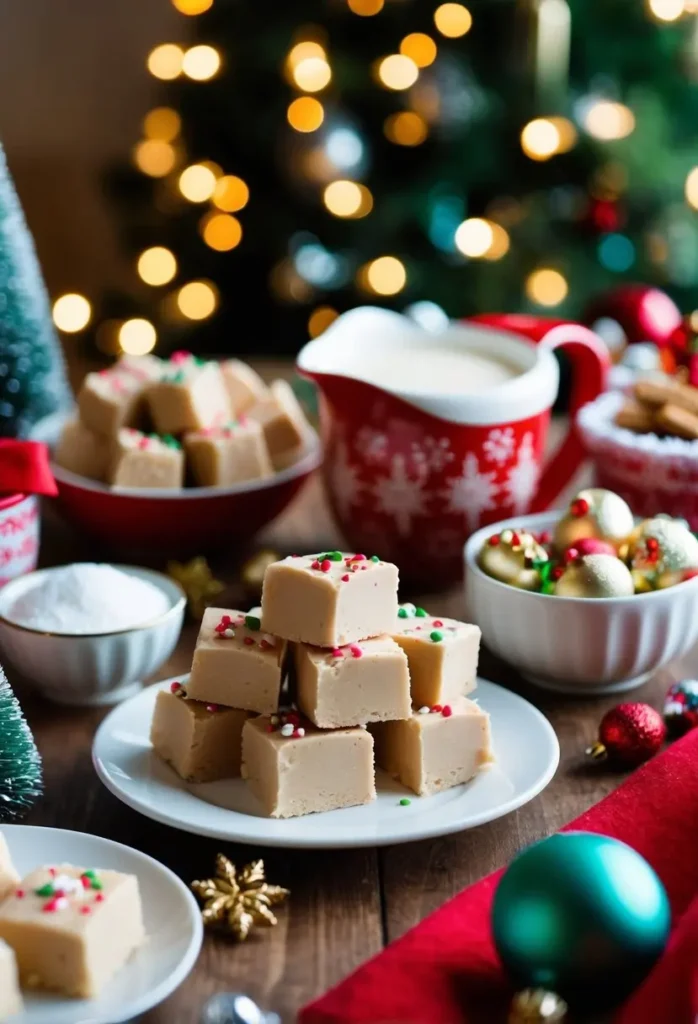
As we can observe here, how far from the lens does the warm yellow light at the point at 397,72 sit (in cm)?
274

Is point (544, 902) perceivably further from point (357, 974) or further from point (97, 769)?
point (97, 769)

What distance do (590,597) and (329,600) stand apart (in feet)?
1.02

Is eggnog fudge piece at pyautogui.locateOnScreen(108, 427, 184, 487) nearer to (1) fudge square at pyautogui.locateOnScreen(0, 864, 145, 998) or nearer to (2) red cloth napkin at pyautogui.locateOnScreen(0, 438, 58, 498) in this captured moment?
(2) red cloth napkin at pyautogui.locateOnScreen(0, 438, 58, 498)

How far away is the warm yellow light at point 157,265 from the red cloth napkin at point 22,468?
74.4 inches

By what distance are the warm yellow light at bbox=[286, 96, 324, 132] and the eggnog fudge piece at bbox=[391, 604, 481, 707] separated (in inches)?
76.6

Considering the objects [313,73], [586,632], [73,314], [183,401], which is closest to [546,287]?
A: [313,73]

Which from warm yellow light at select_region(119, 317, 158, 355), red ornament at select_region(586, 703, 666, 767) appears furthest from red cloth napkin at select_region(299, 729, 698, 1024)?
warm yellow light at select_region(119, 317, 158, 355)

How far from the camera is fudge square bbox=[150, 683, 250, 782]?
1018 mm

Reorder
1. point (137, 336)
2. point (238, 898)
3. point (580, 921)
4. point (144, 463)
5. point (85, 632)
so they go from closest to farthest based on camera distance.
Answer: point (580, 921), point (238, 898), point (85, 632), point (144, 463), point (137, 336)

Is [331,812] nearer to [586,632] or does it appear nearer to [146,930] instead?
[146,930]

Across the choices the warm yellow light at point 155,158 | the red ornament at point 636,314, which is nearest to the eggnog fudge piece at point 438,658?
the red ornament at point 636,314

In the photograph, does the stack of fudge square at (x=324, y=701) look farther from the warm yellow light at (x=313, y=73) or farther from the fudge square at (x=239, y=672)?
the warm yellow light at (x=313, y=73)

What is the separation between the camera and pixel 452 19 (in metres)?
2.72

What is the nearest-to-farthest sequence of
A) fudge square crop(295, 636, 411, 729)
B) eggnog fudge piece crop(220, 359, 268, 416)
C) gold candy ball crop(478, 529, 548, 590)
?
fudge square crop(295, 636, 411, 729)
gold candy ball crop(478, 529, 548, 590)
eggnog fudge piece crop(220, 359, 268, 416)
